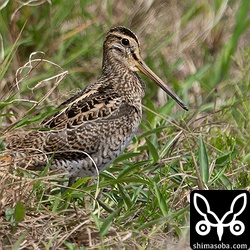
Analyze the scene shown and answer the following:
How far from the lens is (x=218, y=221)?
4277mm

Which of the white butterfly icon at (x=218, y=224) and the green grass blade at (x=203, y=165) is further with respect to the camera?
the green grass blade at (x=203, y=165)

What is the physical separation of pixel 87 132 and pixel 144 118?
51.7 inches

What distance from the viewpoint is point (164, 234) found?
4305 millimetres

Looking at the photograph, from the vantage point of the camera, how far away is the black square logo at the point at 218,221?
13.7 ft

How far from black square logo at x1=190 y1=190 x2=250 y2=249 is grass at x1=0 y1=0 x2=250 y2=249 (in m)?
0.07

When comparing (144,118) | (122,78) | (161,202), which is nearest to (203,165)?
(161,202)

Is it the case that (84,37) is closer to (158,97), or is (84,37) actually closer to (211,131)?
(158,97)

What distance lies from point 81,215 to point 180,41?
3.23m

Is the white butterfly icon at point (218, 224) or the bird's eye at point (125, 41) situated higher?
the bird's eye at point (125, 41)

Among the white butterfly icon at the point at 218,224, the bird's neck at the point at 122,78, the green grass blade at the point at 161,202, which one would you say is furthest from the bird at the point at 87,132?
the white butterfly icon at the point at 218,224

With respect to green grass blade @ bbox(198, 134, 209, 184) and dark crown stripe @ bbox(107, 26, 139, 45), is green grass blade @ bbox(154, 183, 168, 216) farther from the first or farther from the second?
dark crown stripe @ bbox(107, 26, 139, 45)

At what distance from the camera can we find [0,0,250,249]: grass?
13.6 ft

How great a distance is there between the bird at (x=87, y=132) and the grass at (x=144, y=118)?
0.10 meters

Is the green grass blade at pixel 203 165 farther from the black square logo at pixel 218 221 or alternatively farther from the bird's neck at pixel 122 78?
the bird's neck at pixel 122 78
